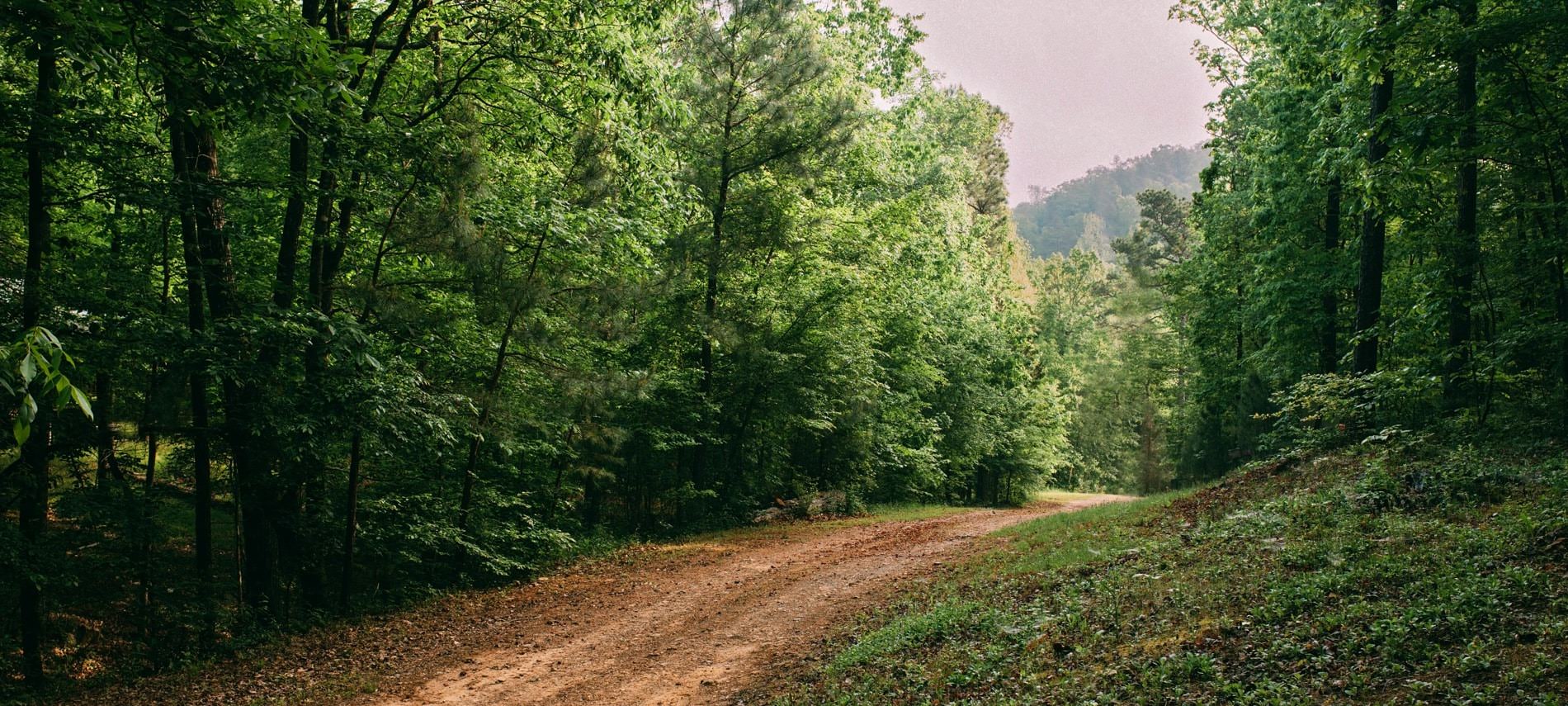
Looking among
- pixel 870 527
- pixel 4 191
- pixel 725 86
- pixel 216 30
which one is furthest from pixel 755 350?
pixel 216 30

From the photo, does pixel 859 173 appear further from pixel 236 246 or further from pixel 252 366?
pixel 252 366

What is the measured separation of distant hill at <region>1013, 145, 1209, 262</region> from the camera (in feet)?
509

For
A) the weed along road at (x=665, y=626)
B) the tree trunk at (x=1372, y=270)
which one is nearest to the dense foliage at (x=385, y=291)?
the weed along road at (x=665, y=626)

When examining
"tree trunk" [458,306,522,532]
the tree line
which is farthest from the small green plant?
the tree line

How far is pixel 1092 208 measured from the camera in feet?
584

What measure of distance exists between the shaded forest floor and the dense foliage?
893 mm

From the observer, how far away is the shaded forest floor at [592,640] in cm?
770

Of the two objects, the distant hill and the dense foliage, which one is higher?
the distant hill

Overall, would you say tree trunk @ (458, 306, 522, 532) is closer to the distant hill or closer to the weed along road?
the weed along road

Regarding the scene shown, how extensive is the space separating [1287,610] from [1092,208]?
18875 cm

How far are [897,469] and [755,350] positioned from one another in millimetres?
11107

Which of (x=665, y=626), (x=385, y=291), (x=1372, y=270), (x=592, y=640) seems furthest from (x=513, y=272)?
(x=1372, y=270)

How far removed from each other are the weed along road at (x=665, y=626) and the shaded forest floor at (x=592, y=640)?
25 mm

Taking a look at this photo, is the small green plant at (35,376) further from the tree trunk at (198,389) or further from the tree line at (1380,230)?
the tree line at (1380,230)
